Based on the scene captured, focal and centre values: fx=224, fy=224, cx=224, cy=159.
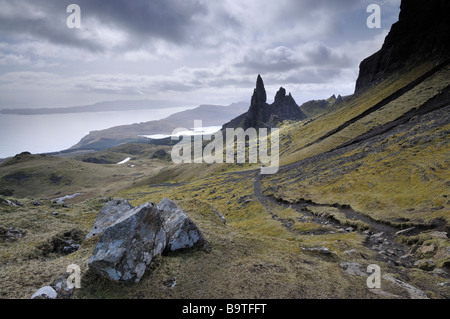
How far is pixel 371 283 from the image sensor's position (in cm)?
1695

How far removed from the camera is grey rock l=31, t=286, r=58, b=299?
472 inches

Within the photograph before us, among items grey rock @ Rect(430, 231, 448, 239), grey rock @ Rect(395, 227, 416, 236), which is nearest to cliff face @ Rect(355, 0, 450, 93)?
grey rock @ Rect(395, 227, 416, 236)

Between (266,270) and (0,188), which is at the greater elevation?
(266,270)

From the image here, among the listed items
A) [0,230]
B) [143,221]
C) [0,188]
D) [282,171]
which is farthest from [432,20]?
[0,188]

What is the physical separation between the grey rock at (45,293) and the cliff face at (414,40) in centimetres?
18582

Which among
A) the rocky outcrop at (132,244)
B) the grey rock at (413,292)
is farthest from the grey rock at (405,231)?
the rocky outcrop at (132,244)

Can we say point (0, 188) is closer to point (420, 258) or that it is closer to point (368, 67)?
point (420, 258)

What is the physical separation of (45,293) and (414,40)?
22219 centimetres

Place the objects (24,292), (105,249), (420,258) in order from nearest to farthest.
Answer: (24,292) < (105,249) < (420,258)

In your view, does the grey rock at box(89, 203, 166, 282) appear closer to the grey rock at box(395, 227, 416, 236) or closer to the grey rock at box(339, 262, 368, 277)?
the grey rock at box(339, 262, 368, 277)

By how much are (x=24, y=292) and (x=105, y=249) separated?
4.52 meters

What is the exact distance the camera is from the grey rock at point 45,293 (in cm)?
1200
